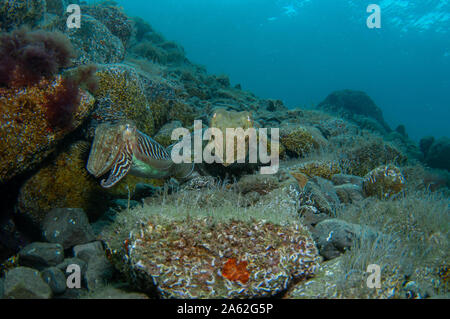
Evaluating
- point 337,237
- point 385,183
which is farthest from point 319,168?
point 337,237

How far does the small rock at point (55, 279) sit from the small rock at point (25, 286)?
0.42 ft

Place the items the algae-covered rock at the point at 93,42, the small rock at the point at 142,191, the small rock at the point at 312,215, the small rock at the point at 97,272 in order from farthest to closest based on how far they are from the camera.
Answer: the algae-covered rock at the point at 93,42 → the small rock at the point at 142,191 → the small rock at the point at 312,215 → the small rock at the point at 97,272

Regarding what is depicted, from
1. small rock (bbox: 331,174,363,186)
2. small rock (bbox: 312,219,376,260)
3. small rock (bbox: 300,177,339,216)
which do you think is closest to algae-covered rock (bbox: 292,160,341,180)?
small rock (bbox: 331,174,363,186)

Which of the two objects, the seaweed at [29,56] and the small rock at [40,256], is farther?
the seaweed at [29,56]

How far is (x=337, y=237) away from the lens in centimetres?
332

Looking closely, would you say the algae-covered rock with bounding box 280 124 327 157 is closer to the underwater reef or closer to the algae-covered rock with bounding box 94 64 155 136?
the underwater reef

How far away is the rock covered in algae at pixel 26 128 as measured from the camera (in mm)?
3625

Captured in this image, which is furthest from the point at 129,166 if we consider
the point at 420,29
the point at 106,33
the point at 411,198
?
the point at 420,29

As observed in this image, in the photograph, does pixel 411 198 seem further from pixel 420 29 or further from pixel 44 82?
pixel 420 29

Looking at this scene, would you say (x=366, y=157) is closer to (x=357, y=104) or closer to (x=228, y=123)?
(x=228, y=123)

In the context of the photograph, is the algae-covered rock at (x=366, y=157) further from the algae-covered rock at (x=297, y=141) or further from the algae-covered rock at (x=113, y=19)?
the algae-covered rock at (x=113, y=19)

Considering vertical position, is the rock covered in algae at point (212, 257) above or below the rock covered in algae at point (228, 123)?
below

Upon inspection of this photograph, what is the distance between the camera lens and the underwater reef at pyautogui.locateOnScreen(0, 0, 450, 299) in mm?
2643

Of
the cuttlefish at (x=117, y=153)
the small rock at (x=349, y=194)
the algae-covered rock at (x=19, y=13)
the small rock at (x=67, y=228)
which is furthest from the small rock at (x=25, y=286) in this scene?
the algae-covered rock at (x=19, y=13)
